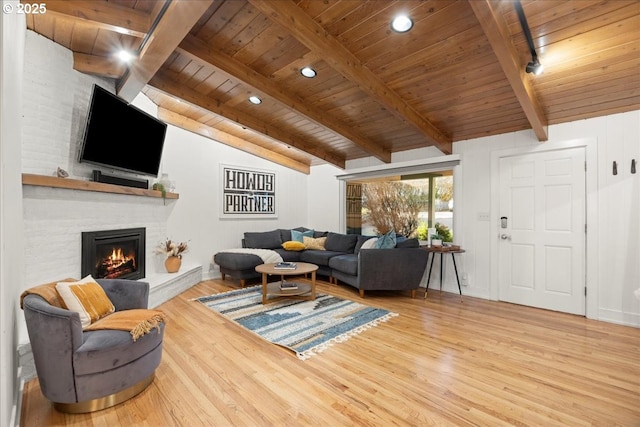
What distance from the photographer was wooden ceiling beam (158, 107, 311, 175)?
464 centimetres

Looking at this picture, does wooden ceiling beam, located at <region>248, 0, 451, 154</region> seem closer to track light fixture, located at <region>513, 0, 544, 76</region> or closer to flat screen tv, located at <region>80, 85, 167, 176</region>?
track light fixture, located at <region>513, 0, 544, 76</region>

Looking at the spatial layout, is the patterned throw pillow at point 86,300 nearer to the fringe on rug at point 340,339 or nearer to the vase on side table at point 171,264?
the fringe on rug at point 340,339

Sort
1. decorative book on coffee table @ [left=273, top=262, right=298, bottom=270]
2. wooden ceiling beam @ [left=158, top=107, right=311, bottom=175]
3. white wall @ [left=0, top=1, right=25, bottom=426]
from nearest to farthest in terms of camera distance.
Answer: white wall @ [left=0, top=1, right=25, bottom=426], decorative book on coffee table @ [left=273, top=262, right=298, bottom=270], wooden ceiling beam @ [left=158, top=107, right=311, bottom=175]

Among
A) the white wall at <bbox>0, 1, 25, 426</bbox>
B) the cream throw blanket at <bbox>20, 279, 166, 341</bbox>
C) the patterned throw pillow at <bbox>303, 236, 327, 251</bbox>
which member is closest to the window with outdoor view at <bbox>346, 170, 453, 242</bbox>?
the patterned throw pillow at <bbox>303, 236, 327, 251</bbox>

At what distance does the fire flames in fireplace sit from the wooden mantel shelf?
0.72 metres

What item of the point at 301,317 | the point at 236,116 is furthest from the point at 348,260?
the point at 236,116

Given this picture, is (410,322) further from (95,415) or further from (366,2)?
(366,2)

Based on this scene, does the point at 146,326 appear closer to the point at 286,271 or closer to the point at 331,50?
the point at 286,271

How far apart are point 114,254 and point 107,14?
8.09 feet

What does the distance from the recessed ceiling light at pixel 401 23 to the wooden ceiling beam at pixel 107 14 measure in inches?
79.5

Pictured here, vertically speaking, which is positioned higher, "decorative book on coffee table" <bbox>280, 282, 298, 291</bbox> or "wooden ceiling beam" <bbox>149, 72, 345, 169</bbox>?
"wooden ceiling beam" <bbox>149, 72, 345, 169</bbox>

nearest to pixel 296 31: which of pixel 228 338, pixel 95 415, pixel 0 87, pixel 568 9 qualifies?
pixel 0 87

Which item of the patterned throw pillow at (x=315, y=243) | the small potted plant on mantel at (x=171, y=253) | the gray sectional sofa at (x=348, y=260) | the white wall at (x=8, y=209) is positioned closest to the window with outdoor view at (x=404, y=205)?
the gray sectional sofa at (x=348, y=260)

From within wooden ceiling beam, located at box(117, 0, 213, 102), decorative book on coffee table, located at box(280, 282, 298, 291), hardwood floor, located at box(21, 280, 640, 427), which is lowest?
hardwood floor, located at box(21, 280, 640, 427)
